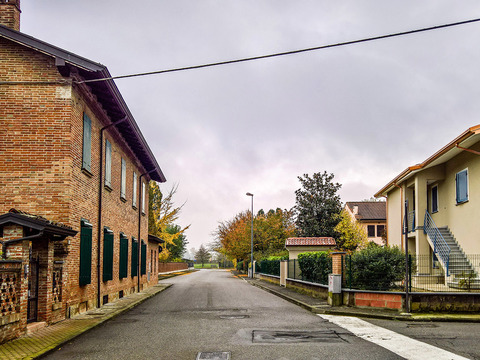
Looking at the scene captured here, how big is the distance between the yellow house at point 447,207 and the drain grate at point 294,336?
249 inches

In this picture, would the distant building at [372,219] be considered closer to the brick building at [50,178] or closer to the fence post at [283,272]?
the fence post at [283,272]

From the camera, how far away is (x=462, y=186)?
62.8 ft

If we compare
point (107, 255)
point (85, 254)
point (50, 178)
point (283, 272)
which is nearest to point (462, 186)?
point (283, 272)

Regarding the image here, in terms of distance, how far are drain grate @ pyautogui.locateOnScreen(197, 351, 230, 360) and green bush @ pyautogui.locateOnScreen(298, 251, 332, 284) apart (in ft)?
34.9

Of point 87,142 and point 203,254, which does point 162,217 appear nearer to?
point 87,142

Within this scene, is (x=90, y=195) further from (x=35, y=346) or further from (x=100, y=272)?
(x=35, y=346)

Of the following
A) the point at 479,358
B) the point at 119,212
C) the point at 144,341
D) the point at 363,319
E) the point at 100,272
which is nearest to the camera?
the point at 479,358

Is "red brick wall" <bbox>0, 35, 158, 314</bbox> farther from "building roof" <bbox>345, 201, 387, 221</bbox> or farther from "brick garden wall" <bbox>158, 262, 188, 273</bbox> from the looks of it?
"building roof" <bbox>345, 201, 387, 221</bbox>

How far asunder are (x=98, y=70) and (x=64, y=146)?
2129 millimetres

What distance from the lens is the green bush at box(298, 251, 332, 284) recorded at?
19003mm

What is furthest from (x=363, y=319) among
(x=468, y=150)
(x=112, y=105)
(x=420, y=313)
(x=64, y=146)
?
(x=112, y=105)

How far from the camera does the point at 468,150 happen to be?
56.7 ft

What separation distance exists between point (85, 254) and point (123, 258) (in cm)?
656

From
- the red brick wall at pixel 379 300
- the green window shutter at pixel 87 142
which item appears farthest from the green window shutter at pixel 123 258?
the red brick wall at pixel 379 300
